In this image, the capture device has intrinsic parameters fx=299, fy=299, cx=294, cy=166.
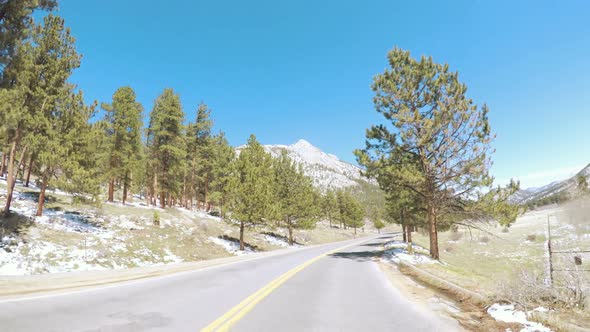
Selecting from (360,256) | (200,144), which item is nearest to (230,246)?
(360,256)

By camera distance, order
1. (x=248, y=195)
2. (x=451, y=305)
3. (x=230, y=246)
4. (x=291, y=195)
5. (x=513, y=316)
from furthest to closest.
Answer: (x=291, y=195), (x=230, y=246), (x=248, y=195), (x=451, y=305), (x=513, y=316)

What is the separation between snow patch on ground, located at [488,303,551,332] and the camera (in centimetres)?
496

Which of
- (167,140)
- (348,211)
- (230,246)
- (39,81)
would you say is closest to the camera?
(39,81)

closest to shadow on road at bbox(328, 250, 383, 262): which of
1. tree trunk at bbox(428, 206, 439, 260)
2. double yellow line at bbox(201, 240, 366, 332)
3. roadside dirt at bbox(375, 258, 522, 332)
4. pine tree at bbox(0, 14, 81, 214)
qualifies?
tree trunk at bbox(428, 206, 439, 260)

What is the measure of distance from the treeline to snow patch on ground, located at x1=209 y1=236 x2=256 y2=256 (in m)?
1.68

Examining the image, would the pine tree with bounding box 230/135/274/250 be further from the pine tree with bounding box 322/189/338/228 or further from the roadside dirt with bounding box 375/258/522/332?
the pine tree with bounding box 322/189/338/228

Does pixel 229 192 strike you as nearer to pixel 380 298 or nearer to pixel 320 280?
pixel 320 280

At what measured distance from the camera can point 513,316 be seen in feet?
18.7

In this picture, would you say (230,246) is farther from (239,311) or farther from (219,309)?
(239,311)

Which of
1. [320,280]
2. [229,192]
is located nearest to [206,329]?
[320,280]

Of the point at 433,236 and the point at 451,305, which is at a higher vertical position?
the point at 433,236

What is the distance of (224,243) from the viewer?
26.5m

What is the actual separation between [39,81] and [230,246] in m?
17.4

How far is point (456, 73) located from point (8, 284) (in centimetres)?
2012
